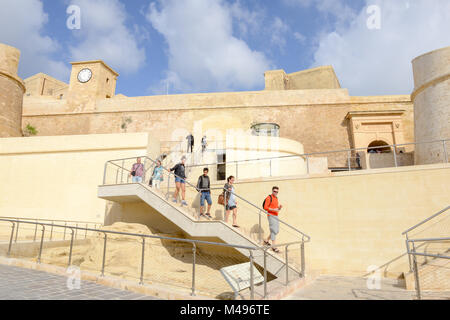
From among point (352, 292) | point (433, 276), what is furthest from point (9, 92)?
point (433, 276)

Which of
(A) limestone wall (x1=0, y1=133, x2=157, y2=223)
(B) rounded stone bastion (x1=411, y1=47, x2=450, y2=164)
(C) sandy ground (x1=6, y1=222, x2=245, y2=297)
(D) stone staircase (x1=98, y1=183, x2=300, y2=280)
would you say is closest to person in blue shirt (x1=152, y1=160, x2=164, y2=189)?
(D) stone staircase (x1=98, y1=183, x2=300, y2=280)

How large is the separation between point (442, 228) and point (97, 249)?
9.74m

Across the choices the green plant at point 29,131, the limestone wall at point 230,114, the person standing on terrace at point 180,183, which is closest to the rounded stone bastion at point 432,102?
the limestone wall at point 230,114

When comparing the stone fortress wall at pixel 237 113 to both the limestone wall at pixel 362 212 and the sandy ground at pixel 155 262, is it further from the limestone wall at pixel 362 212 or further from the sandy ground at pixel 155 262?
the sandy ground at pixel 155 262

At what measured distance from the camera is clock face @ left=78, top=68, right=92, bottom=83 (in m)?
28.0

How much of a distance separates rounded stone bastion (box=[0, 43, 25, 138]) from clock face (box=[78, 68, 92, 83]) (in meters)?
5.08

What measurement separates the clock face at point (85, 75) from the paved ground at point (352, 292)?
1052 inches

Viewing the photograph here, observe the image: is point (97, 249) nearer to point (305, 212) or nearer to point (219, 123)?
point (305, 212)

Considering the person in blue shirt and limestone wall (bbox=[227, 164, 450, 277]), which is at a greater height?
the person in blue shirt

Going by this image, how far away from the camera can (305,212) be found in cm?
1027

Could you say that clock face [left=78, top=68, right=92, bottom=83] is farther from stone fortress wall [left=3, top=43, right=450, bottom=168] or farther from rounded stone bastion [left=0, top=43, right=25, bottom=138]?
rounded stone bastion [left=0, top=43, right=25, bottom=138]

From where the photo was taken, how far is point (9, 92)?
23172 mm

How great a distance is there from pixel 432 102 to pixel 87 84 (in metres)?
25.9
